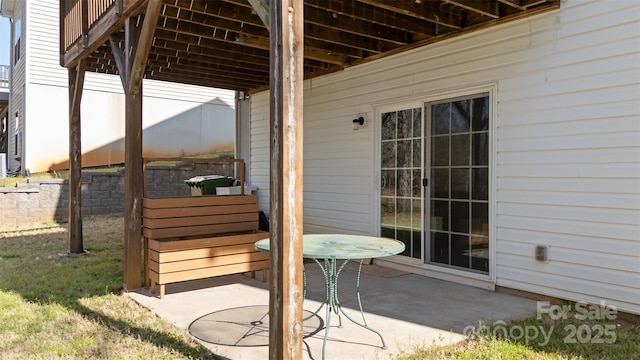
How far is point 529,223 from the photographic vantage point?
3920 mm

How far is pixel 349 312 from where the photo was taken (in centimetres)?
350

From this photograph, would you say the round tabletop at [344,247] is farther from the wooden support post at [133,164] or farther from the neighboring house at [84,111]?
the neighboring house at [84,111]

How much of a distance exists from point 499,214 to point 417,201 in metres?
0.97

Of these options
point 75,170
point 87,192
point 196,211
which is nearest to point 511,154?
point 196,211

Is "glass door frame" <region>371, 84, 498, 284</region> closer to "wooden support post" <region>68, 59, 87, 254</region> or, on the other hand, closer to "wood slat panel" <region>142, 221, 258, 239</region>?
"wood slat panel" <region>142, 221, 258, 239</region>

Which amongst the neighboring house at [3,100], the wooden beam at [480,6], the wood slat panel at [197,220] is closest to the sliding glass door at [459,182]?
the wooden beam at [480,6]

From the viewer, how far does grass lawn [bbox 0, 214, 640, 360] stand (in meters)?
2.70

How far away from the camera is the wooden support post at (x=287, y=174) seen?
216 centimetres

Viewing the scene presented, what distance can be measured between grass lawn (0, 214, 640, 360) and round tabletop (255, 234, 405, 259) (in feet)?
2.04

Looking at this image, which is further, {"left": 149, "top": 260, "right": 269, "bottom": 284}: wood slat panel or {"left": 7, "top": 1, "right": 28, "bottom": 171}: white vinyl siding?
{"left": 7, "top": 1, "right": 28, "bottom": 171}: white vinyl siding

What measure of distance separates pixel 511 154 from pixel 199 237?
3.08m

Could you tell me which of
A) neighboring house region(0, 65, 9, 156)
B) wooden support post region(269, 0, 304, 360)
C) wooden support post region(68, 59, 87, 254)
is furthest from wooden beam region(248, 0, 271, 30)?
neighboring house region(0, 65, 9, 156)

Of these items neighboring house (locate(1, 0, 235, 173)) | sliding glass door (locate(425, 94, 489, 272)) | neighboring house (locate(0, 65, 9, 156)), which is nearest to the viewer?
sliding glass door (locate(425, 94, 489, 272))

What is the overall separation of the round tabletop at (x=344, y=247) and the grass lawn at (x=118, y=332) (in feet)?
2.04
